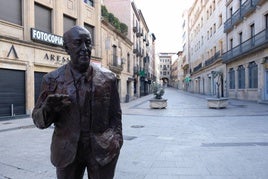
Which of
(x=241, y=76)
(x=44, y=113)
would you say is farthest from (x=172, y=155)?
(x=241, y=76)

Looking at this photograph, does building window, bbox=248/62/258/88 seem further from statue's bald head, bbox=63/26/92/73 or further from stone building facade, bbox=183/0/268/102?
statue's bald head, bbox=63/26/92/73

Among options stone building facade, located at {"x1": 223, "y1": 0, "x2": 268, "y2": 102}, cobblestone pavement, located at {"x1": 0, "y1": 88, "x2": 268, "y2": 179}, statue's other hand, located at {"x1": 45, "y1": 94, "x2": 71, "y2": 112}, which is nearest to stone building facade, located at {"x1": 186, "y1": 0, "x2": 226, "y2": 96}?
stone building facade, located at {"x1": 223, "y1": 0, "x2": 268, "y2": 102}

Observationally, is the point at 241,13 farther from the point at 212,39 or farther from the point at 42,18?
the point at 42,18

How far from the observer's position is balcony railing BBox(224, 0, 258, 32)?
22625 mm

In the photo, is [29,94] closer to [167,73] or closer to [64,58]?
[64,58]

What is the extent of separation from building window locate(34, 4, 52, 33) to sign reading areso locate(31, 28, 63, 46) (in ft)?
1.99

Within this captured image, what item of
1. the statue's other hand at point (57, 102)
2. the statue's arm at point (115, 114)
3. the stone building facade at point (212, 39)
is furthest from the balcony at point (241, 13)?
the statue's other hand at point (57, 102)

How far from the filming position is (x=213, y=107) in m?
17.7

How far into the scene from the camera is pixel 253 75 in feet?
76.2

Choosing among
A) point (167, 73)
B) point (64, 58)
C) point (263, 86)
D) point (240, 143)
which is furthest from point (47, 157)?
point (167, 73)

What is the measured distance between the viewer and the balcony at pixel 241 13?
74.2 feet

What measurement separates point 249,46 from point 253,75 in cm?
272

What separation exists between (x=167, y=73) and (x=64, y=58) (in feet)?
437

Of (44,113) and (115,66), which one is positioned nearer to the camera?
(44,113)
